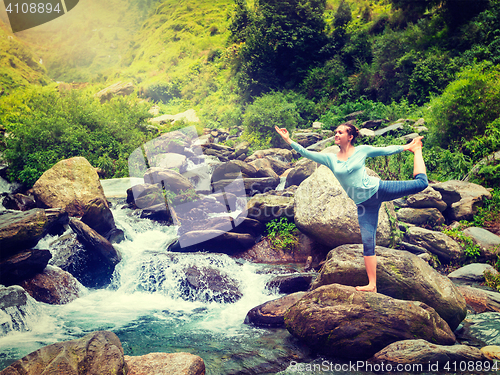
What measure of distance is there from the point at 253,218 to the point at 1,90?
87.8 ft

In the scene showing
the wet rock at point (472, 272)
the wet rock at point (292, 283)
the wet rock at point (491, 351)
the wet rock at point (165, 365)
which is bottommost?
the wet rock at point (472, 272)

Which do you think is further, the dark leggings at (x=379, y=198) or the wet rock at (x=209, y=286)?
the wet rock at (x=209, y=286)

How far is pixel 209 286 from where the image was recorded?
7.05 metres

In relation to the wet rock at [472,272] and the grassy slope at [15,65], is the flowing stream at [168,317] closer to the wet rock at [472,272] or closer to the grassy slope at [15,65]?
the wet rock at [472,272]

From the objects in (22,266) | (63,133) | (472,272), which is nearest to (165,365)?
(22,266)

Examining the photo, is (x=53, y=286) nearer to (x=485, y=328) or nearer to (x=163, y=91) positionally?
(x=485, y=328)

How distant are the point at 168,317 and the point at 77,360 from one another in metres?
3.01

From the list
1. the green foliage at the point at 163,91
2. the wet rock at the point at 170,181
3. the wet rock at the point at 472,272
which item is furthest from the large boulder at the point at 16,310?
the green foliage at the point at 163,91

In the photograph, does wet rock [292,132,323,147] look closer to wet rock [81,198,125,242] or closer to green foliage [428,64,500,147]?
green foliage [428,64,500,147]

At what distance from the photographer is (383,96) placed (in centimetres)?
2206

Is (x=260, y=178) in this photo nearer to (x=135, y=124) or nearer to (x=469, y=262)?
(x=469, y=262)

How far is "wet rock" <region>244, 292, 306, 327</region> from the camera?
18.0ft

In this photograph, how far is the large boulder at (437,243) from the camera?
299 inches

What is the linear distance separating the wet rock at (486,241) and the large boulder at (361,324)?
3990 millimetres
